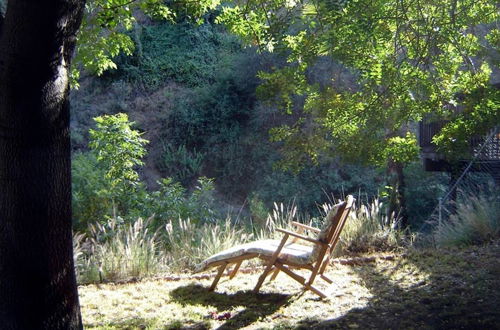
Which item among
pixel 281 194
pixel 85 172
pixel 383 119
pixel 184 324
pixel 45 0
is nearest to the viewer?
pixel 45 0

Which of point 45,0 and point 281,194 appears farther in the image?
point 281,194

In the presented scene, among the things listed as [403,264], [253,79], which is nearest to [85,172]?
[403,264]

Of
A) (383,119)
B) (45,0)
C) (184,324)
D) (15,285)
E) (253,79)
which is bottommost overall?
(184,324)

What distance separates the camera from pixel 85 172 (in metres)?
12.2

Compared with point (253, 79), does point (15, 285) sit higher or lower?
lower

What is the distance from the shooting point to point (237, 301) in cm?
677

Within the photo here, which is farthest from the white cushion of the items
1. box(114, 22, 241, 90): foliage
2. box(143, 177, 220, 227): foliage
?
box(114, 22, 241, 90): foliage

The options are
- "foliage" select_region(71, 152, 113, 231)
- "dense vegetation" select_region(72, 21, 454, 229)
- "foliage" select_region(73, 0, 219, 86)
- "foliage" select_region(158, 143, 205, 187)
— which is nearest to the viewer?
"foliage" select_region(73, 0, 219, 86)

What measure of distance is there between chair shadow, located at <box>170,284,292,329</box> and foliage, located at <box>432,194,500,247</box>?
4.49 meters

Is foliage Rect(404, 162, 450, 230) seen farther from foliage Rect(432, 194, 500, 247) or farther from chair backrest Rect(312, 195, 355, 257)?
chair backrest Rect(312, 195, 355, 257)

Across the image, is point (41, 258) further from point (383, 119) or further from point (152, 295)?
point (383, 119)

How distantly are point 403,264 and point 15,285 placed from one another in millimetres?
5469

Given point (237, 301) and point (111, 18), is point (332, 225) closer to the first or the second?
point (237, 301)

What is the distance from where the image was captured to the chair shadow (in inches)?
238
